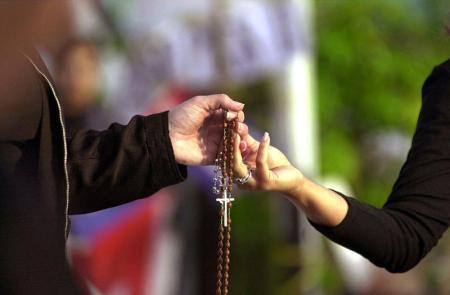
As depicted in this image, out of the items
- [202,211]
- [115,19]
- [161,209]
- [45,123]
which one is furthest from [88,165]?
[115,19]

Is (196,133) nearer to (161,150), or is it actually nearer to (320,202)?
(161,150)

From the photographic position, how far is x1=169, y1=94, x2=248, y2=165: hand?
253cm

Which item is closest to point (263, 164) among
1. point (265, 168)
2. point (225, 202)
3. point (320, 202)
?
point (265, 168)

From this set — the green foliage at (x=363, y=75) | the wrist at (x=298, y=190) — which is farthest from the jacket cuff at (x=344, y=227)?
the green foliage at (x=363, y=75)

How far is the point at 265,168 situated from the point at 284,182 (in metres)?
0.08

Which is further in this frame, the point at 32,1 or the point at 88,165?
the point at 88,165

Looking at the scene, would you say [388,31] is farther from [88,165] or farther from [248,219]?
[88,165]

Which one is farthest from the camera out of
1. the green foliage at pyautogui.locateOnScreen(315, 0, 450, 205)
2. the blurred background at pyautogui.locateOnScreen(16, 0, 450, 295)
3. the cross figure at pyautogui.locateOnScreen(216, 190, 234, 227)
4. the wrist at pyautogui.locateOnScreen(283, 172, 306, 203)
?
the green foliage at pyautogui.locateOnScreen(315, 0, 450, 205)

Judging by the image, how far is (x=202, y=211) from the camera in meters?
7.47

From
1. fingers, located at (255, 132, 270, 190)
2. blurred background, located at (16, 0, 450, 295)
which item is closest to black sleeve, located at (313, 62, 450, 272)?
fingers, located at (255, 132, 270, 190)

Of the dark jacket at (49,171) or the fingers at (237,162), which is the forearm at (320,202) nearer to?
the fingers at (237,162)

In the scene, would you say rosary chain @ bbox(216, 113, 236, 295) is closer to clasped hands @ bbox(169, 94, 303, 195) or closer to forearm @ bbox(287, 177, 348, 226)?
clasped hands @ bbox(169, 94, 303, 195)

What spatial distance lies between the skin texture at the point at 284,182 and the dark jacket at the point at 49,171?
162 mm

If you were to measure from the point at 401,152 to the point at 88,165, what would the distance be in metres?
10.4
